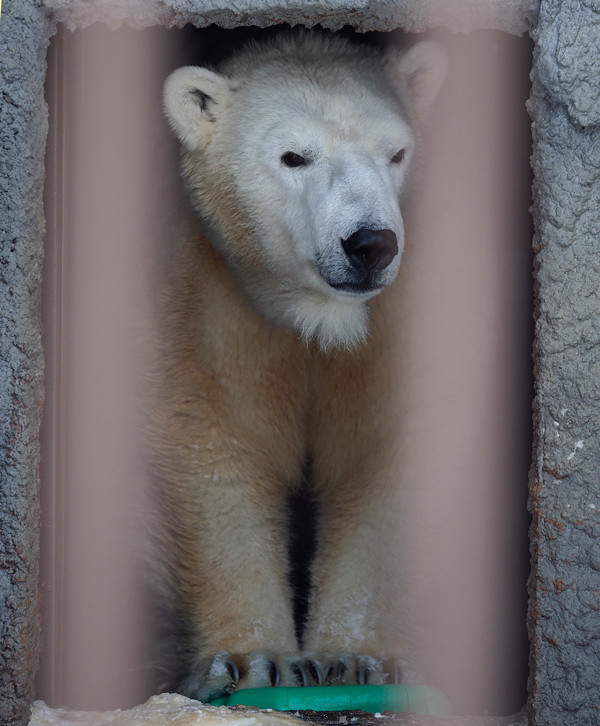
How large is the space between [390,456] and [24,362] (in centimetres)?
106

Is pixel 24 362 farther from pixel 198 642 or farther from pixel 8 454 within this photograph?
pixel 198 642

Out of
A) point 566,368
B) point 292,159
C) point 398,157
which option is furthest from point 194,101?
point 566,368

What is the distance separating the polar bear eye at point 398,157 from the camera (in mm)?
2375

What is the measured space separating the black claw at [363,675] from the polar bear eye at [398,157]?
1.29 meters

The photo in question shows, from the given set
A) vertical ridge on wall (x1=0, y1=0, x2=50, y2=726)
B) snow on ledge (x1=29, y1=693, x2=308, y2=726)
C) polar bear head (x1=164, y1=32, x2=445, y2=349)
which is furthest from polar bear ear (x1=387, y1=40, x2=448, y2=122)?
snow on ledge (x1=29, y1=693, x2=308, y2=726)

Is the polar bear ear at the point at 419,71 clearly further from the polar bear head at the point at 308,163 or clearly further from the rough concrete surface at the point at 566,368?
the rough concrete surface at the point at 566,368

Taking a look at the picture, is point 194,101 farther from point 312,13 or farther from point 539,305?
point 539,305

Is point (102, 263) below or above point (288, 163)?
below

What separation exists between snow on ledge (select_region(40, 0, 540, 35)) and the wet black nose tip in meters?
0.42

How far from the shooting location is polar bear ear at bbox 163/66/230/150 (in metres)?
2.44

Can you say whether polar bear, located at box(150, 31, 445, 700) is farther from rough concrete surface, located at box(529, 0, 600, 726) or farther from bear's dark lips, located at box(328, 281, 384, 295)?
rough concrete surface, located at box(529, 0, 600, 726)

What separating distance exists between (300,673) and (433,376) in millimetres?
831

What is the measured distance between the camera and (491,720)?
6.88 ft

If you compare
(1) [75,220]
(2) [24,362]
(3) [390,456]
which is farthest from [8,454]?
(3) [390,456]
